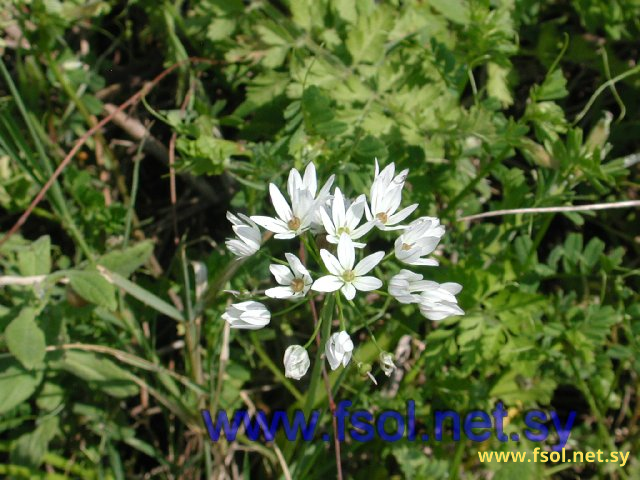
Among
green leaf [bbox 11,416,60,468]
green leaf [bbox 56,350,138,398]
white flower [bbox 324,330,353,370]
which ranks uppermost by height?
white flower [bbox 324,330,353,370]

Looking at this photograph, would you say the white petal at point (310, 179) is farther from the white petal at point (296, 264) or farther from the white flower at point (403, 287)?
the white flower at point (403, 287)

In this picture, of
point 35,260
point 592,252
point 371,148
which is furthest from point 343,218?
point 592,252

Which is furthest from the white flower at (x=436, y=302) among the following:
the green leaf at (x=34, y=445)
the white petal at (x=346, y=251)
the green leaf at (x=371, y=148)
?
the green leaf at (x=34, y=445)

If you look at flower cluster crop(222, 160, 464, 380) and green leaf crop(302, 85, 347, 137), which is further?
green leaf crop(302, 85, 347, 137)

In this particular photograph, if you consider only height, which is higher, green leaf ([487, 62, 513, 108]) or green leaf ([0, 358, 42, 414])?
green leaf ([487, 62, 513, 108])

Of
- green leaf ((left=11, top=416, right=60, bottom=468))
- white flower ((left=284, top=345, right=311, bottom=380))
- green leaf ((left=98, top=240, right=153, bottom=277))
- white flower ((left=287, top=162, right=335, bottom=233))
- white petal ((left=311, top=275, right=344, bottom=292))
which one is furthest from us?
green leaf ((left=11, top=416, right=60, bottom=468))

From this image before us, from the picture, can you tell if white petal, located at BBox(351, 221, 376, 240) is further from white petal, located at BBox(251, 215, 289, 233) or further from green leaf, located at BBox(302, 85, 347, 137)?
green leaf, located at BBox(302, 85, 347, 137)

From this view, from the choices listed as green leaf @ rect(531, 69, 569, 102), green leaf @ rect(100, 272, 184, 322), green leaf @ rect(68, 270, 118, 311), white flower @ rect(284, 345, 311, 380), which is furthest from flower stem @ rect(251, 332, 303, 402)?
green leaf @ rect(531, 69, 569, 102)
